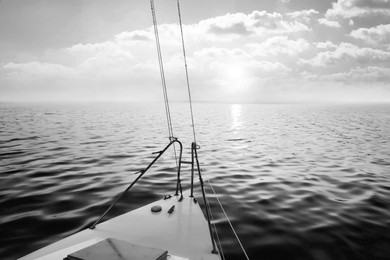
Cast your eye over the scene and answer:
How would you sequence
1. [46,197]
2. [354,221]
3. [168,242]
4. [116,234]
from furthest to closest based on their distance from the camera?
[46,197] → [354,221] → [116,234] → [168,242]

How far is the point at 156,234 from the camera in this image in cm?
441

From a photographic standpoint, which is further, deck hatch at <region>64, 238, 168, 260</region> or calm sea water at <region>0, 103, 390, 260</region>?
calm sea water at <region>0, 103, 390, 260</region>

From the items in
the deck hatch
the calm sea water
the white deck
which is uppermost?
the deck hatch

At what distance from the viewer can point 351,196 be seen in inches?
332

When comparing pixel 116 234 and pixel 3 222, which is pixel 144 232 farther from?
pixel 3 222

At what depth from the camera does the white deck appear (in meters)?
3.80

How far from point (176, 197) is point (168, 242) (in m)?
2.22

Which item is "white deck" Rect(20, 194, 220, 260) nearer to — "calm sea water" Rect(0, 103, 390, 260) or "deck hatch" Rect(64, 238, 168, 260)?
"deck hatch" Rect(64, 238, 168, 260)

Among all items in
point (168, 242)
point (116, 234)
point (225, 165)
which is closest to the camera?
point (168, 242)

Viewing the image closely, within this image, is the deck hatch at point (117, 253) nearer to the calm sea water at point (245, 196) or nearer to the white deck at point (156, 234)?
the white deck at point (156, 234)

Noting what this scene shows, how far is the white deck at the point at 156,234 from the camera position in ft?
12.5

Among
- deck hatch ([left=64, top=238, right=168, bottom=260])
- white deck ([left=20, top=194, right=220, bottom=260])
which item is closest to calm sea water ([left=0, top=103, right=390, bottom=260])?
white deck ([left=20, top=194, right=220, bottom=260])

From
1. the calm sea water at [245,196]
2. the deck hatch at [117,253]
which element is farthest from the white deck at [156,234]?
the calm sea water at [245,196]

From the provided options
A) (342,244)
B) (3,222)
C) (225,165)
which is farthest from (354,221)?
(3,222)
